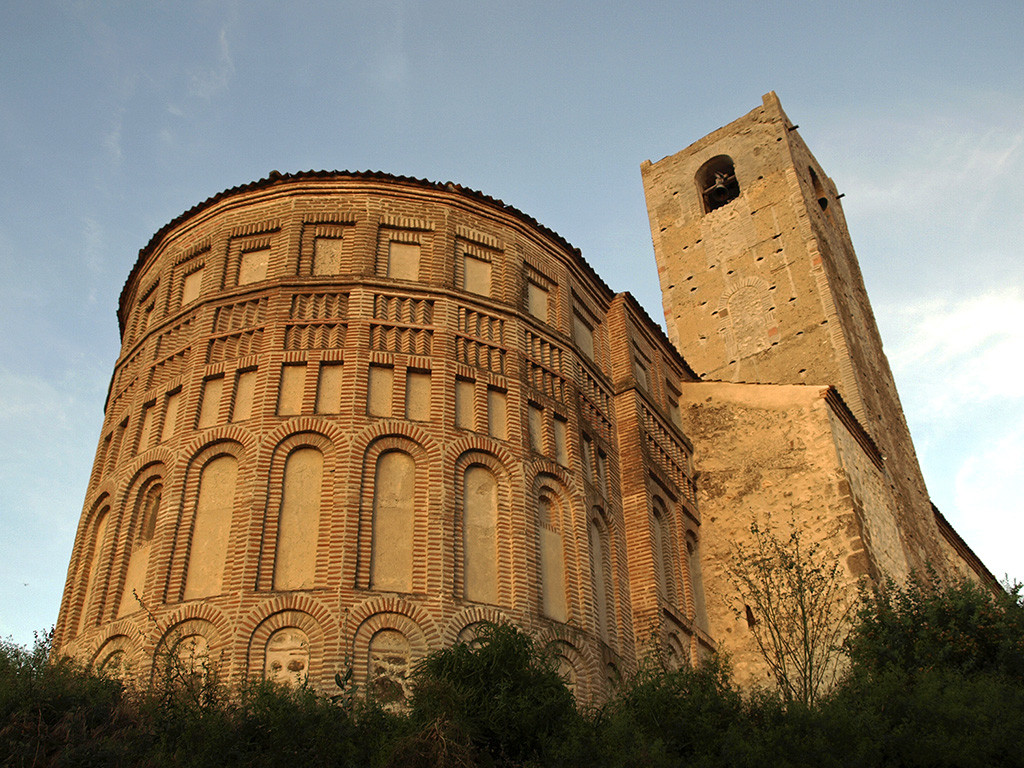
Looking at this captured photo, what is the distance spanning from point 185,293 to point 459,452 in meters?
6.43

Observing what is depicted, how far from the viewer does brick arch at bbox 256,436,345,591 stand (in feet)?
45.0

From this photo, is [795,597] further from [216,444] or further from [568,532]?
[216,444]

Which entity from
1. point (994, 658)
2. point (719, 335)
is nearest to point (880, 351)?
point (719, 335)

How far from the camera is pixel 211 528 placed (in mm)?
14492

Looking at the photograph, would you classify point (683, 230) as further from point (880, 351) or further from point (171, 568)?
point (171, 568)

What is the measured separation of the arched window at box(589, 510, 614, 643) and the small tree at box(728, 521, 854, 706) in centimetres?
224

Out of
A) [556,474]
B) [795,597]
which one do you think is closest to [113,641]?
[556,474]

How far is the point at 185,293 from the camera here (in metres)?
18.2

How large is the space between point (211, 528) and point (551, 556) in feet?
16.7

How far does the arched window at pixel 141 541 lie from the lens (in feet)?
47.8

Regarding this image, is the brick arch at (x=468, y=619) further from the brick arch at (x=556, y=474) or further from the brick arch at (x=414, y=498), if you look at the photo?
the brick arch at (x=556, y=474)

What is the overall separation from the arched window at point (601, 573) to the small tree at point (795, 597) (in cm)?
224

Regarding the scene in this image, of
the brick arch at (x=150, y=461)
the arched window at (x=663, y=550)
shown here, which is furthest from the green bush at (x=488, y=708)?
the brick arch at (x=150, y=461)

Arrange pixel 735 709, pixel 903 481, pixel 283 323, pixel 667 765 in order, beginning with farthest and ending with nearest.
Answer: pixel 903 481
pixel 283 323
pixel 735 709
pixel 667 765
